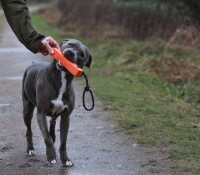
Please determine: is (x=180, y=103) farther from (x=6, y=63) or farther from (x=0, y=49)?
(x=0, y=49)

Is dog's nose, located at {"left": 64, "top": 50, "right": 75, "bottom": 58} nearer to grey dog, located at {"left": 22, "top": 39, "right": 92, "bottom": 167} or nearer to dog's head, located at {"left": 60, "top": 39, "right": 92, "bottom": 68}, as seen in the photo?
dog's head, located at {"left": 60, "top": 39, "right": 92, "bottom": 68}

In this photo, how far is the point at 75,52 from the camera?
6.33m

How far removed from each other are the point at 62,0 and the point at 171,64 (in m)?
19.7

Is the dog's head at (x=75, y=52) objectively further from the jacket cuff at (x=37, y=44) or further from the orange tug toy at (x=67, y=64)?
the jacket cuff at (x=37, y=44)

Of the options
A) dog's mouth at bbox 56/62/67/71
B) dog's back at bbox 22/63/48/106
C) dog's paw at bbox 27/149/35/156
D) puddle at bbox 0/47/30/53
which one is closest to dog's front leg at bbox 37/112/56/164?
dog's back at bbox 22/63/48/106

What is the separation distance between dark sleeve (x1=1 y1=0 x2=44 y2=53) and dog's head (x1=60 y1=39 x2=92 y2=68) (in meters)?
0.32

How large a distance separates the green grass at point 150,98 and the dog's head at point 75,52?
1.57 metres

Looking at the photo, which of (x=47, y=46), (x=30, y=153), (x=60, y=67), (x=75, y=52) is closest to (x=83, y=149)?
(x=30, y=153)

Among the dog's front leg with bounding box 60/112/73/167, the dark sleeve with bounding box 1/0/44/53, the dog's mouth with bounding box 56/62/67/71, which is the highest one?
the dark sleeve with bounding box 1/0/44/53

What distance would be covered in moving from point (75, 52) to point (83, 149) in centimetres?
180

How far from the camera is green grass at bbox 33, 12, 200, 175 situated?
788 cm

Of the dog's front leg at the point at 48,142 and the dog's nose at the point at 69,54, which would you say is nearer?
the dog's nose at the point at 69,54

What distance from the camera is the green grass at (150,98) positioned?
25.9 ft

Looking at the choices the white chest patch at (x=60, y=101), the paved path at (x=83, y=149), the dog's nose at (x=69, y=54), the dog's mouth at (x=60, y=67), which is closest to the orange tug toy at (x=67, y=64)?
the dog's nose at (x=69, y=54)
